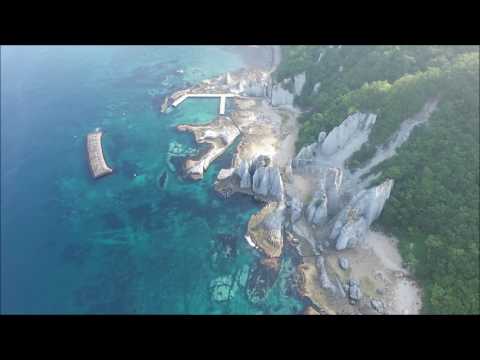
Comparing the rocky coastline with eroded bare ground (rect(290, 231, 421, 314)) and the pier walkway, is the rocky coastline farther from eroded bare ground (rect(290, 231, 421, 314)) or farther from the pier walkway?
the pier walkway

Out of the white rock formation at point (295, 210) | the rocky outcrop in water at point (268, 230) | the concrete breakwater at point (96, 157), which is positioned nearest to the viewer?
the rocky outcrop in water at point (268, 230)

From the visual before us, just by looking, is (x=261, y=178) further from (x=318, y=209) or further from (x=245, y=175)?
(x=318, y=209)

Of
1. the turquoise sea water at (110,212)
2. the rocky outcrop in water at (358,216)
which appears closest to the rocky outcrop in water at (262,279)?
the turquoise sea water at (110,212)

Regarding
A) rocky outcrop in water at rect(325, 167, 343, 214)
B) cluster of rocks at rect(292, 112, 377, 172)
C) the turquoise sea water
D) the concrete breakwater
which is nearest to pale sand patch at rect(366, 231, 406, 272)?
rocky outcrop in water at rect(325, 167, 343, 214)

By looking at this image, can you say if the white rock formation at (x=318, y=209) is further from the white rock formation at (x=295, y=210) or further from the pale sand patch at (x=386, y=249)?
the pale sand patch at (x=386, y=249)

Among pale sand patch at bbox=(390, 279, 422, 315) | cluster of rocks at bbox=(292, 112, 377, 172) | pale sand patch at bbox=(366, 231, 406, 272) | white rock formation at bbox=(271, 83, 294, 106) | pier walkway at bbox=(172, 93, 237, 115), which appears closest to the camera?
pale sand patch at bbox=(390, 279, 422, 315)

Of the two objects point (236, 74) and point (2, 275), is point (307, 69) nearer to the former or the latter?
point (236, 74)

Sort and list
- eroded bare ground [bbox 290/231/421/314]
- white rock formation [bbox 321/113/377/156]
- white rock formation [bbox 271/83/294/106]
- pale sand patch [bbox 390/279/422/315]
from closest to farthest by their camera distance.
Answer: pale sand patch [bbox 390/279/422/315] → eroded bare ground [bbox 290/231/421/314] → white rock formation [bbox 321/113/377/156] → white rock formation [bbox 271/83/294/106]
